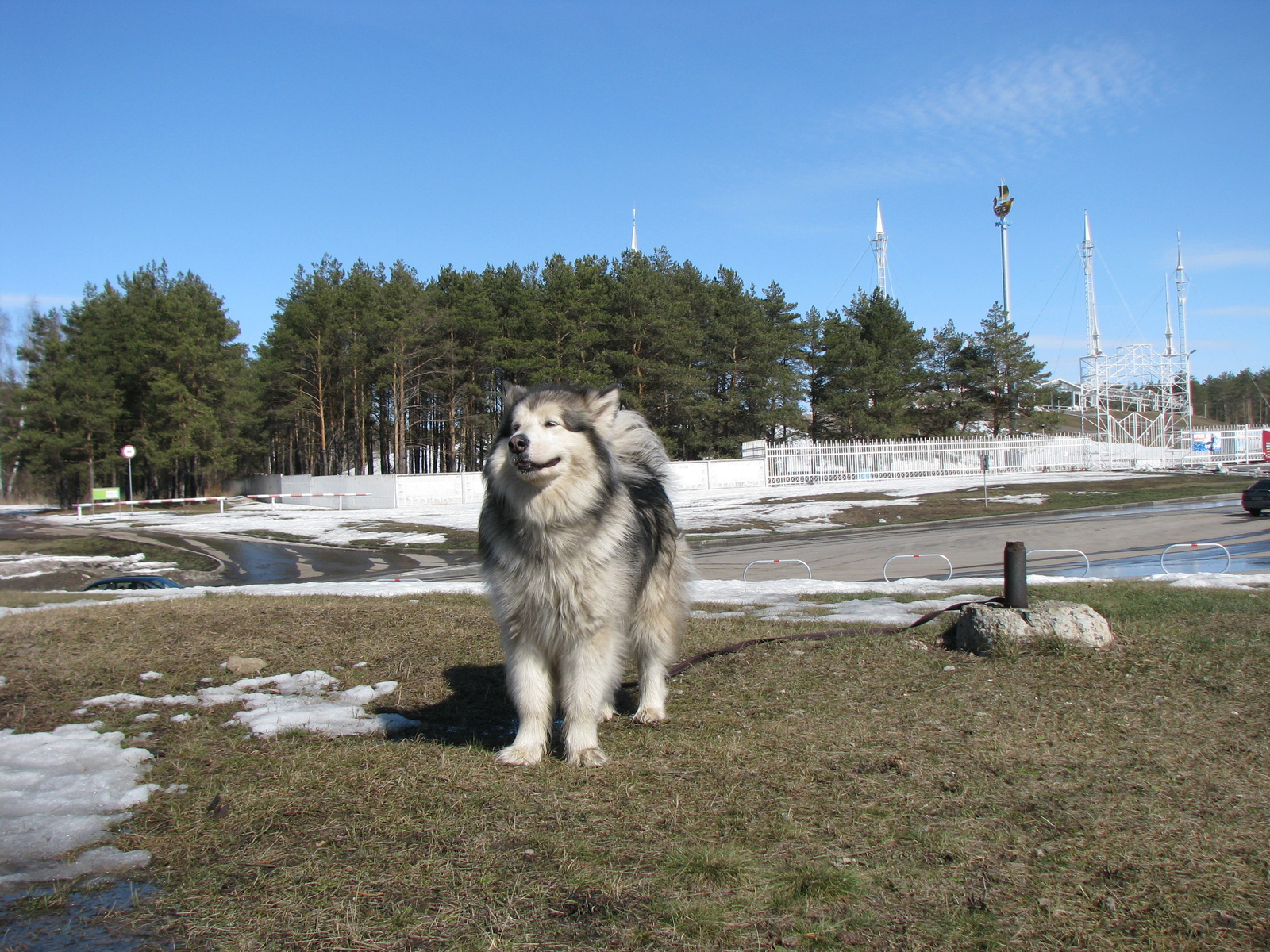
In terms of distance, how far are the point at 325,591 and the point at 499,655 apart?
17.8ft

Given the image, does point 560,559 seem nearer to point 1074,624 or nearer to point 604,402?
point 604,402

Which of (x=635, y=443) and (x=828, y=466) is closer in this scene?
(x=635, y=443)

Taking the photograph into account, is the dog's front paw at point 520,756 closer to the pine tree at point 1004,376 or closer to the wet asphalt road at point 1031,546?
the wet asphalt road at point 1031,546

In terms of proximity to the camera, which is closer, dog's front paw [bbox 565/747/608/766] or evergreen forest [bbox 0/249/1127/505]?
dog's front paw [bbox 565/747/608/766]

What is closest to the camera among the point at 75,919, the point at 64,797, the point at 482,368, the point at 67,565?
the point at 75,919

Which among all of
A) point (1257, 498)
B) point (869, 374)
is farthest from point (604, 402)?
point (869, 374)

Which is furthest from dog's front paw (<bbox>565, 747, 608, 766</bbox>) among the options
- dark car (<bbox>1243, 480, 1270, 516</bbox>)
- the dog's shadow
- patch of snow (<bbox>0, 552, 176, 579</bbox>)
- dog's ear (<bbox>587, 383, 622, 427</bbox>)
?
dark car (<bbox>1243, 480, 1270, 516</bbox>)

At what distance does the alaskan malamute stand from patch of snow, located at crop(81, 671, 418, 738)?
1.22 meters

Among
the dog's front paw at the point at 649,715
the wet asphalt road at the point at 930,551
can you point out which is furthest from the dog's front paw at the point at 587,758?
the wet asphalt road at the point at 930,551

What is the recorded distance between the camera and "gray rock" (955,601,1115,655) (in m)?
6.30

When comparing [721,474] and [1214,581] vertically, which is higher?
[721,474]

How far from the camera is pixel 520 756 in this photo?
4.37 meters

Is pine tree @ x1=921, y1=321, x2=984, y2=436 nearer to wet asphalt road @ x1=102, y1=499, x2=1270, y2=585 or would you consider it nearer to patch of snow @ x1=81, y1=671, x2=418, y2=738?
wet asphalt road @ x1=102, y1=499, x2=1270, y2=585

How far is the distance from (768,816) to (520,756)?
1507 millimetres
